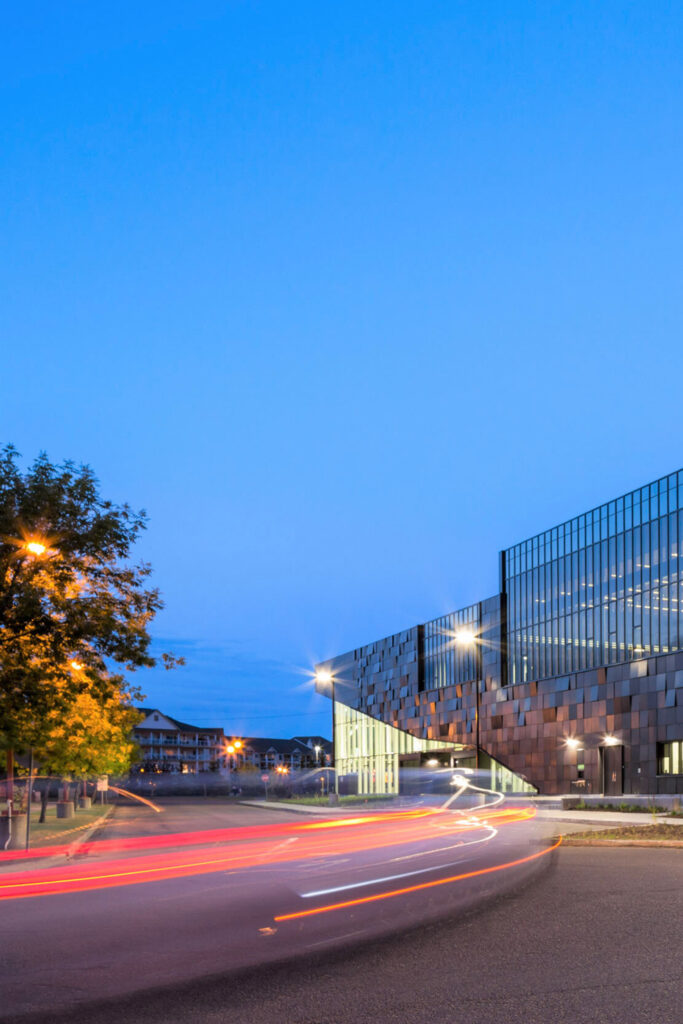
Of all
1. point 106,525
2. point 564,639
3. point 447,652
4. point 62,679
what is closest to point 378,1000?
point 106,525

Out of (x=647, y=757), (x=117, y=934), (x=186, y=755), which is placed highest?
(x=117, y=934)

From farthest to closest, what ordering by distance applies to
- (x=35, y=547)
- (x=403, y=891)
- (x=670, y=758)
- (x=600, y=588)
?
1. (x=600, y=588)
2. (x=670, y=758)
3. (x=35, y=547)
4. (x=403, y=891)

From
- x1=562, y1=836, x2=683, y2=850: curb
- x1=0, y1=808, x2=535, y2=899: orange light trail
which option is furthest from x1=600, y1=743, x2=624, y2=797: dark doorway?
x1=562, y1=836, x2=683, y2=850: curb

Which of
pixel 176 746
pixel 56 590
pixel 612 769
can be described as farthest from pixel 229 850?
pixel 176 746

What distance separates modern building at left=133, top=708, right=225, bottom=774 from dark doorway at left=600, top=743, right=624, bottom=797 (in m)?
117

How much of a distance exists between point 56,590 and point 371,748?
79.3 m

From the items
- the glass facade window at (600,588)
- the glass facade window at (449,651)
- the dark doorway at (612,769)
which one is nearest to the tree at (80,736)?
the dark doorway at (612,769)

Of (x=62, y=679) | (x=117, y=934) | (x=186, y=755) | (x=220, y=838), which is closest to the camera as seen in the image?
(x=117, y=934)

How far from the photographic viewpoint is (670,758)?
178 ft

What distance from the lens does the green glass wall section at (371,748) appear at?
298 ft

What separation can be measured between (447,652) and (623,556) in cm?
2753

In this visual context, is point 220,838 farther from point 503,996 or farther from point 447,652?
point 447,652

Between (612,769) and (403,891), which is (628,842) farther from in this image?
(612,769)

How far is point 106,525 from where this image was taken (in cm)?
2323
